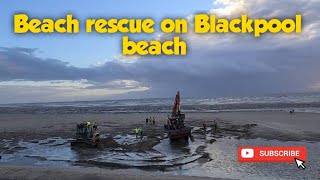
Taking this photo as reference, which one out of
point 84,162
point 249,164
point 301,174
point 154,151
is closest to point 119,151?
point 154,151

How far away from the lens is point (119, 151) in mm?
35094

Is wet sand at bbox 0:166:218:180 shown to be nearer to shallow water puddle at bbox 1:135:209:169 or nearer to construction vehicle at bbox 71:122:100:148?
shallow water puddle at bbox 1:135:209:169

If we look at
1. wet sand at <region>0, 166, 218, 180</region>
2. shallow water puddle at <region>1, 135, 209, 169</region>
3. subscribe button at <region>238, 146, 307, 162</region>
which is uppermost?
wet sand at <region>0, 166, 218, 180</region>

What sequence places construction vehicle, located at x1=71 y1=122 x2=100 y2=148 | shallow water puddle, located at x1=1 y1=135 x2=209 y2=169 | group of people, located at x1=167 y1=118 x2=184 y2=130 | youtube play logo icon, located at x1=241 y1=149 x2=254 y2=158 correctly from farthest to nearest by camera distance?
group of people, located at x1=167 y1=118 x2=184 y2=130 < construction vehicle, located at x1=71 y1=122 x2=100 y2=148 < youtube play logo icon, located at x1=241 y1=149 x2=254 y2=158 < shallow water puddle, located at x1=1 y1=135 x2=209 y2=169

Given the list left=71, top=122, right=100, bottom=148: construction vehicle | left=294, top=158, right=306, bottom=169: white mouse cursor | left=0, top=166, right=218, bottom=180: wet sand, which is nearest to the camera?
left=0, top=166, right=218, bottom=180: wet sand

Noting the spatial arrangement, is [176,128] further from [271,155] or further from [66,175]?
[66,175]

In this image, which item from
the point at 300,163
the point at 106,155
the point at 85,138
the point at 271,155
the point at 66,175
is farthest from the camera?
the point at 85,138

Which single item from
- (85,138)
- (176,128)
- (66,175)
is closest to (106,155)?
(85,138)

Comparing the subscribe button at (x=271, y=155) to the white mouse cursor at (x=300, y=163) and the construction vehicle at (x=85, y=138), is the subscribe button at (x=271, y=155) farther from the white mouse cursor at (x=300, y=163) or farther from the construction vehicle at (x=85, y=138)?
the construction vehicle at (x=85, y=138)

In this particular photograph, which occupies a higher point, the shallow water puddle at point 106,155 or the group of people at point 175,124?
the group of people at point 175,124

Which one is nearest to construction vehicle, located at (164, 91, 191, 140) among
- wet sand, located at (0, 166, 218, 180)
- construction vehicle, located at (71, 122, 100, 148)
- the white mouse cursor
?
construction vehicle, located at (71, 122, 100, 148)

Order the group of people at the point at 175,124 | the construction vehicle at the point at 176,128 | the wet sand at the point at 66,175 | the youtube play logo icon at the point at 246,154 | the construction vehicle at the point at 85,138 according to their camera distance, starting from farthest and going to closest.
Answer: the group of people at the point at 175,124 → the construction vehicle at the point at 176,128 → the construction vehicle at the point at 85,138 → the youtube play logo icon at the point at 246,154 → the wet sand at the point at 66,175

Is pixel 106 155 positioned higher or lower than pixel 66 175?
lower

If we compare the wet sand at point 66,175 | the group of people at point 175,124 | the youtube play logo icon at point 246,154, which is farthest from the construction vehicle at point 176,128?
the wet sand at point 66,175
